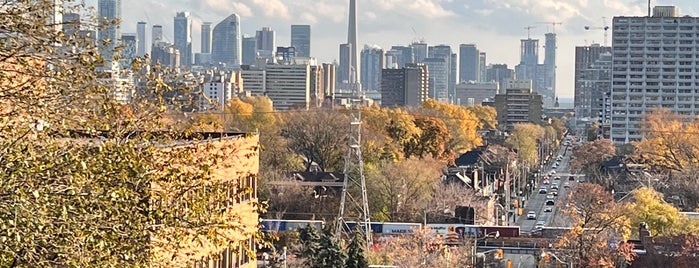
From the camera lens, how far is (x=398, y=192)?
155 feet

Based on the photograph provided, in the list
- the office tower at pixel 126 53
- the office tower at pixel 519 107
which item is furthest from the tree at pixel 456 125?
the office tower at pixel 126 53

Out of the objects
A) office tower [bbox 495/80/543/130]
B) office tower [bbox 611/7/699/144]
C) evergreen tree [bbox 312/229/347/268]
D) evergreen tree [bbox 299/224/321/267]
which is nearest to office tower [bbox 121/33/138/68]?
evergreen tree [bbox 312/229/347/268]

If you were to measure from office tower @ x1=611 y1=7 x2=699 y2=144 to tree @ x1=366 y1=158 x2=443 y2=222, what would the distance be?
224 ft

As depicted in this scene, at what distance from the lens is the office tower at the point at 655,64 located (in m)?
116

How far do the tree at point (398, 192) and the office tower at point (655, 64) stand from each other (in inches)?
2693

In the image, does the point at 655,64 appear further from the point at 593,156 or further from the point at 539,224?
the point at 539,224

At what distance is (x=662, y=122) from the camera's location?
3167 inches

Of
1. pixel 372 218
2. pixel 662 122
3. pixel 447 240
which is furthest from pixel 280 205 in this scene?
pixel 662 122

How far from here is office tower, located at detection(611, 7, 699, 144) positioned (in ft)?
380

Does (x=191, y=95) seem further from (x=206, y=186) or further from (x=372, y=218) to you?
(x=372, y=218)

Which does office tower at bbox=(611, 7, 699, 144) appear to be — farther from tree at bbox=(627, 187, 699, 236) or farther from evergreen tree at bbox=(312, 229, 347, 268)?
evergreen tree at bbox=(312, 229, 347, 268)

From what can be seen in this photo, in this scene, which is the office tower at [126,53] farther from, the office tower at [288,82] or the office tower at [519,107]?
the office tower at [288,82]

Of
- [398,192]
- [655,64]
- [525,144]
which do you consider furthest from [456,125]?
[398,192]

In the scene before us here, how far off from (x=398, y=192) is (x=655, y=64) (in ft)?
252
